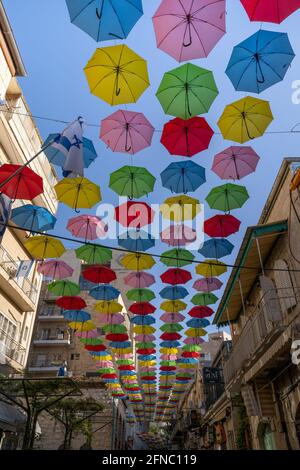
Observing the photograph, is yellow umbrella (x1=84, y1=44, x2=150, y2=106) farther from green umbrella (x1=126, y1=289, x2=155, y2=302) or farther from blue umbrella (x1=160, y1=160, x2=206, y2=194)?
green umbrella (x1=126, y1=289, x2=155, y2=302)

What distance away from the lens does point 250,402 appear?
39.6 feet

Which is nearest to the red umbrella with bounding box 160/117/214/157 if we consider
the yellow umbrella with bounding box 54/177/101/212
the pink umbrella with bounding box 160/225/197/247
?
the yellow umbrella with bounding box 54/177/101/212

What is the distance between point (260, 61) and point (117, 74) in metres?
3.13

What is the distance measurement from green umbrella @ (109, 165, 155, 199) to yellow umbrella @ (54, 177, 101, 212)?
62 centimetres

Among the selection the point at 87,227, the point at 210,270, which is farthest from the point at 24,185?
the point at 210,270

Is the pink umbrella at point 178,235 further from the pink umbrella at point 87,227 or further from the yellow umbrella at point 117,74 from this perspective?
the yellow umbrella at point 117,74

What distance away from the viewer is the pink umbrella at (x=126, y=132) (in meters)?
8.84

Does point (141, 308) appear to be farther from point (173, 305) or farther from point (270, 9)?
point (270, 9)

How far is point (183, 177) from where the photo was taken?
34.4 ft

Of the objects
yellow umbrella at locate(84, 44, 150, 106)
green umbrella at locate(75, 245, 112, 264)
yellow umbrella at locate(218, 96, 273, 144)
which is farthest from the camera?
green umbrella at locate(75, 245, 112, 264)

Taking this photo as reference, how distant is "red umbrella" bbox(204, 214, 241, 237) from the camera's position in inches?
454

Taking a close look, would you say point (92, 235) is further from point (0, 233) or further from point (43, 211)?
point (0, 233)

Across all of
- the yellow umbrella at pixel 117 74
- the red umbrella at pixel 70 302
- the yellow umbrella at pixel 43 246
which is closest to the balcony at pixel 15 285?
the red umbrella at pixel 70 302

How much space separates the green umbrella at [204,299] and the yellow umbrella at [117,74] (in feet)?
33.3
